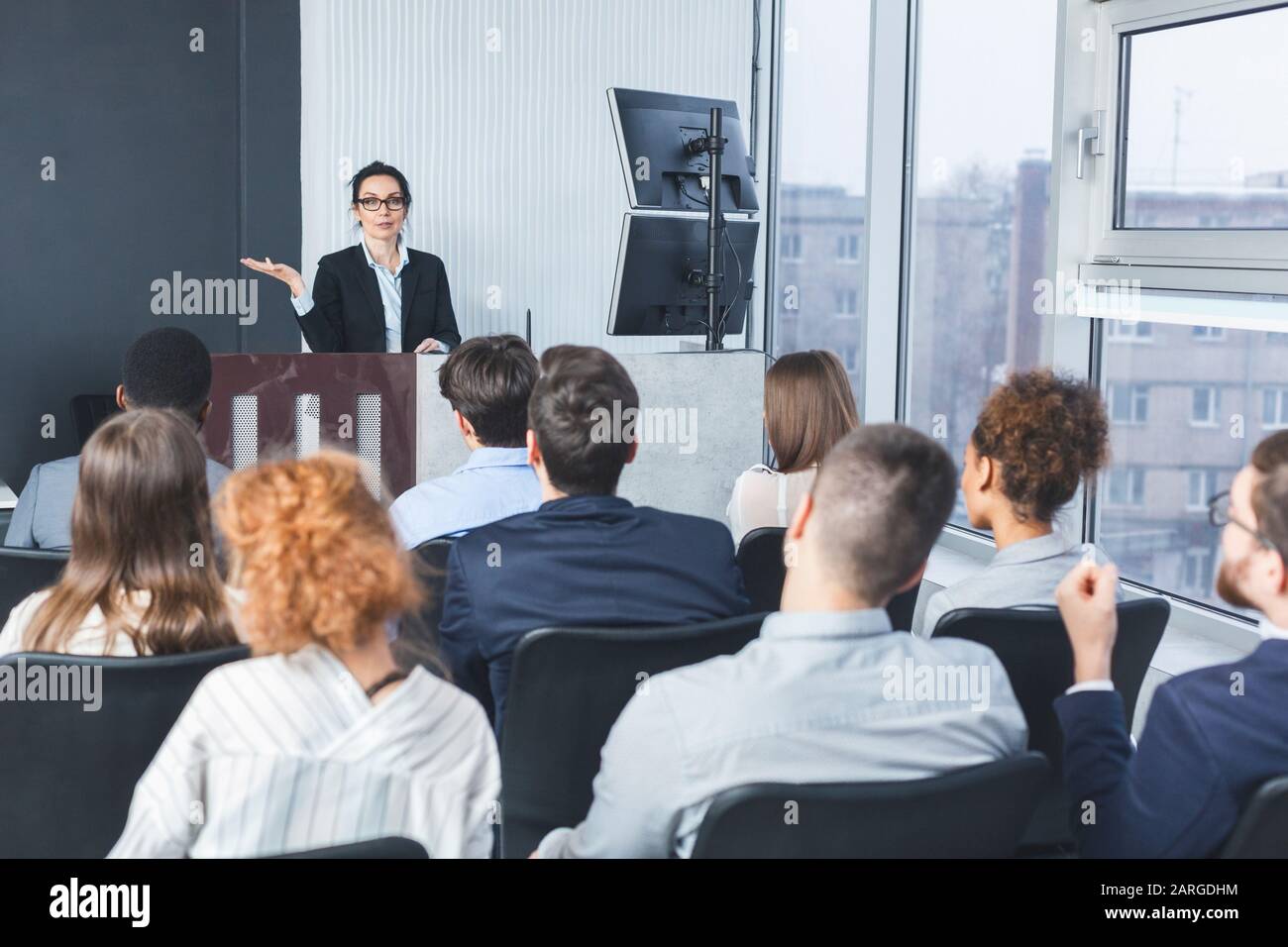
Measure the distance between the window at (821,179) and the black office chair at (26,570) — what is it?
303cm

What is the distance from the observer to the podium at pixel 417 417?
325 centimetres

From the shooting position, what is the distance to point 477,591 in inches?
71.1

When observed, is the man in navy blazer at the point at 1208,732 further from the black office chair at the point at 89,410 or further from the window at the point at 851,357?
the black office chair at the point at 89,410

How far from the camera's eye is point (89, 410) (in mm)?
4488

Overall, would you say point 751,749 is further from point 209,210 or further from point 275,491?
point 209,210

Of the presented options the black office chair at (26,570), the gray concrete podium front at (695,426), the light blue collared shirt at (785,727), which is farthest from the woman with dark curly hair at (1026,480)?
the gray concrete podium front at (695,426)

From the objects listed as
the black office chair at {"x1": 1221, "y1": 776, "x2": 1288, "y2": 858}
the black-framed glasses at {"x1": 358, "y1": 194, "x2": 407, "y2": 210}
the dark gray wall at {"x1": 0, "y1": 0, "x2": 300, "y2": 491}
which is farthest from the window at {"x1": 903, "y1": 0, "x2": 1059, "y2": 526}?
the dark gray wall at {"x1": 0, "y1": 0, "x2": 300, "y2": 491}

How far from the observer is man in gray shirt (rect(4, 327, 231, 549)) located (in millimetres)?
2391

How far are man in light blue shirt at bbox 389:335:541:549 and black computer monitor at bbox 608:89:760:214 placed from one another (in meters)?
1.26

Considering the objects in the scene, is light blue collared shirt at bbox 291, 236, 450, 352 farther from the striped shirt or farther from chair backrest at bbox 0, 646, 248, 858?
the striped shirt

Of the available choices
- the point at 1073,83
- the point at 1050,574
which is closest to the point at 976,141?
the point at 1073,83

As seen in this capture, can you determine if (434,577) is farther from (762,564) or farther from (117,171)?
(117,171)

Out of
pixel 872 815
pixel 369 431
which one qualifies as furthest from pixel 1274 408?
pixel 369 431

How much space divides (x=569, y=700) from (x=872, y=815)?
62 centimetres
